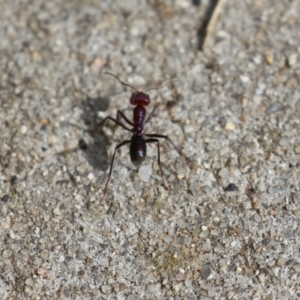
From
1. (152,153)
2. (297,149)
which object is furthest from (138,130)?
(297,149)

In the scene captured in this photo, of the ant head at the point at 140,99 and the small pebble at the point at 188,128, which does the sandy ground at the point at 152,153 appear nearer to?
the small pebble at the point at 188,128

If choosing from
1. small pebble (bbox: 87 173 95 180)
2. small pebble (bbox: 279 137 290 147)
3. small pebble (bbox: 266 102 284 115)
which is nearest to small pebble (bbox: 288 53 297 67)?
small pebble (bbox: 266 102 284 115)

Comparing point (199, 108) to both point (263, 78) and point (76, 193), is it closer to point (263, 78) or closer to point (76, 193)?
point (263, 78)

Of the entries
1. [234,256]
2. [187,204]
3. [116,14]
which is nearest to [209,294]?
[234,256]

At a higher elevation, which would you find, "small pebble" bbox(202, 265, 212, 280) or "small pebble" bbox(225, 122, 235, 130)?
"small pebble" bbox(225, 122, 235, 130)

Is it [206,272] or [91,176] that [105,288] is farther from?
[91,176]

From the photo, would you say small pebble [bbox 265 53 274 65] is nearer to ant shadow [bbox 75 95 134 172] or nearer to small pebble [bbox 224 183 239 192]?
small pebble [bbox 224 183 239 192]
